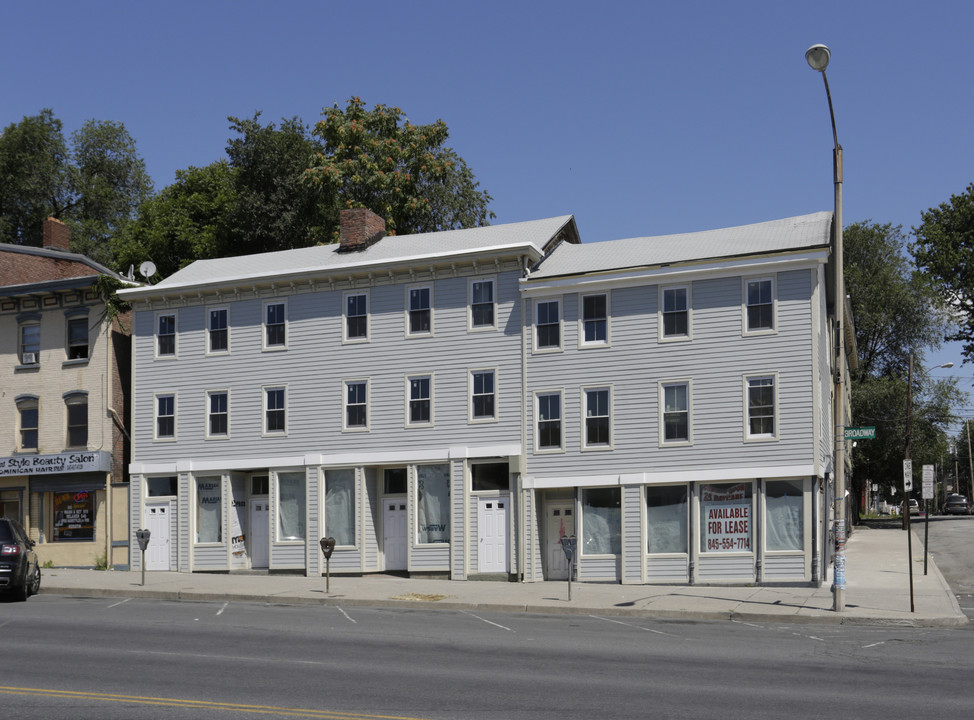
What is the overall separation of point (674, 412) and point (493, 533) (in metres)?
6.11

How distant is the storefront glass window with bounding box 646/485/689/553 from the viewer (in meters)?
28.5

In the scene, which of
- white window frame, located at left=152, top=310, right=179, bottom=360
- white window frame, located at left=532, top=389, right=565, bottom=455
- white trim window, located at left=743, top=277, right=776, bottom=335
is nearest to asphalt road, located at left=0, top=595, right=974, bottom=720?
white window frame, located at left=532, top=389, right=565, bottom=455

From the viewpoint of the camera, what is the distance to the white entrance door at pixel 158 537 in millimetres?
33875

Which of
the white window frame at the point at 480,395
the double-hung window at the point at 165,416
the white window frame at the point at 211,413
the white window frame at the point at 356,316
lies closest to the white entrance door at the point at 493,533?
the white window frame at the point at 480,395

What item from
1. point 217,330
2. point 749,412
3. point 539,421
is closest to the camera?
point 749,412

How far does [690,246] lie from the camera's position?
30.5 metres

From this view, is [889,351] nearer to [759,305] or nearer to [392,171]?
[392,171]

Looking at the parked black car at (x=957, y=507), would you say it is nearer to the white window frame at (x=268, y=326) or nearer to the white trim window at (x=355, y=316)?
the white trim window at (x=355, y=316)

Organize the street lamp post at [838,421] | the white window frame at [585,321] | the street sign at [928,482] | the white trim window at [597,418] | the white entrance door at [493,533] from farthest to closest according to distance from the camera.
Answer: the white entrance door at [493,533]
the white window frame at [585,321]
the white trim window at [597,418]
the street sign at [928,482]
the street lamp post at [838,421]

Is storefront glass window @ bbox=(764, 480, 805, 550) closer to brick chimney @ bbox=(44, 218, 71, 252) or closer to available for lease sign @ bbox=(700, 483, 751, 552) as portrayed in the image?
available for lease sign @ bbox=(700, 483, 751, 552)

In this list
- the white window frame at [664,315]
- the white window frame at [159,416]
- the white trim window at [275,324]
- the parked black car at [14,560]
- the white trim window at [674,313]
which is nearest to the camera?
the parked black car at [14,560]

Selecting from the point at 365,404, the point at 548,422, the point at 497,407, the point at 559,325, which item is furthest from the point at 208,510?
the point at 559,325

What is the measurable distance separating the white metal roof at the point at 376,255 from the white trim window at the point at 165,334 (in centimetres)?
94

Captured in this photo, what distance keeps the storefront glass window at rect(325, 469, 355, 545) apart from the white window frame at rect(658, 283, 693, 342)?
395 inches
